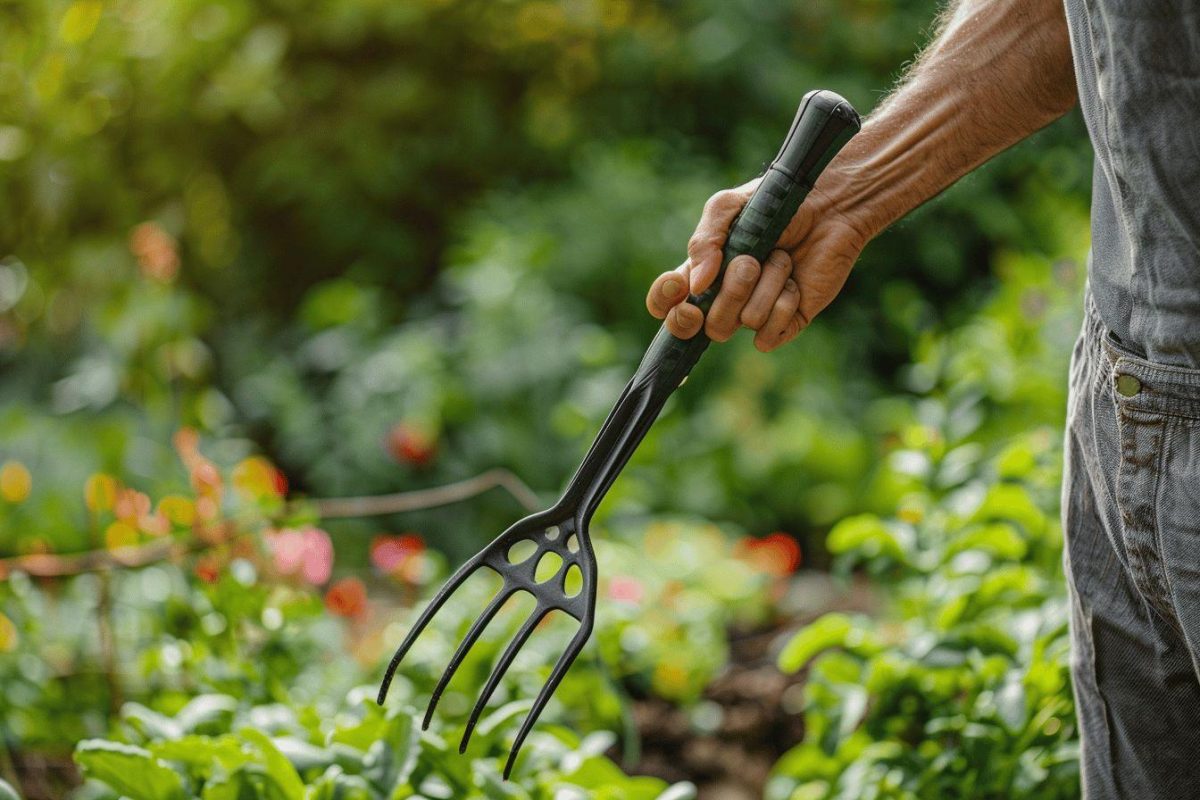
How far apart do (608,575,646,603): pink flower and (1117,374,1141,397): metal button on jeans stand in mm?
1653

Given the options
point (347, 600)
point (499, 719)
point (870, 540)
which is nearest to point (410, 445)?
point (347, 600)

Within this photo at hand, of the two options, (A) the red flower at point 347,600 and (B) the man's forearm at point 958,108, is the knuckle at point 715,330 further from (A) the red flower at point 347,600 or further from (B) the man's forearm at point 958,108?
(A) the red flower at point 347,600

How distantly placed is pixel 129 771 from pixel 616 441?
2.04 feet

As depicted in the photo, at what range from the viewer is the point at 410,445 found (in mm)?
3482

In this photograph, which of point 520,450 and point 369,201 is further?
point 369,201

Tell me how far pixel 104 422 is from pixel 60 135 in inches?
40.0

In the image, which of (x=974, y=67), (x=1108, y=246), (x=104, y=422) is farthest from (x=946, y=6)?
(x=104, y=422)

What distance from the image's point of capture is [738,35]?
468cm

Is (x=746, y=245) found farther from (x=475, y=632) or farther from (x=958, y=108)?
(x=475, y=632)

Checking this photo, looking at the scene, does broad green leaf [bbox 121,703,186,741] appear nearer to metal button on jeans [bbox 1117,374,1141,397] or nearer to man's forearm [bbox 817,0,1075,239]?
man's forearm [bbox 817,0,1075,239]

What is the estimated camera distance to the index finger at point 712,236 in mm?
1147

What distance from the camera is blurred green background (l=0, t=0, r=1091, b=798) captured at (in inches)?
80.2

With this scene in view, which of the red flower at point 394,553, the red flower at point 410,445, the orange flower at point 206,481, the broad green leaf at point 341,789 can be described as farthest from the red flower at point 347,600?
the broad green leaf at point 341,789

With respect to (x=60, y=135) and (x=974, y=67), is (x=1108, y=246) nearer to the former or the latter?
(x=974, y=67)
